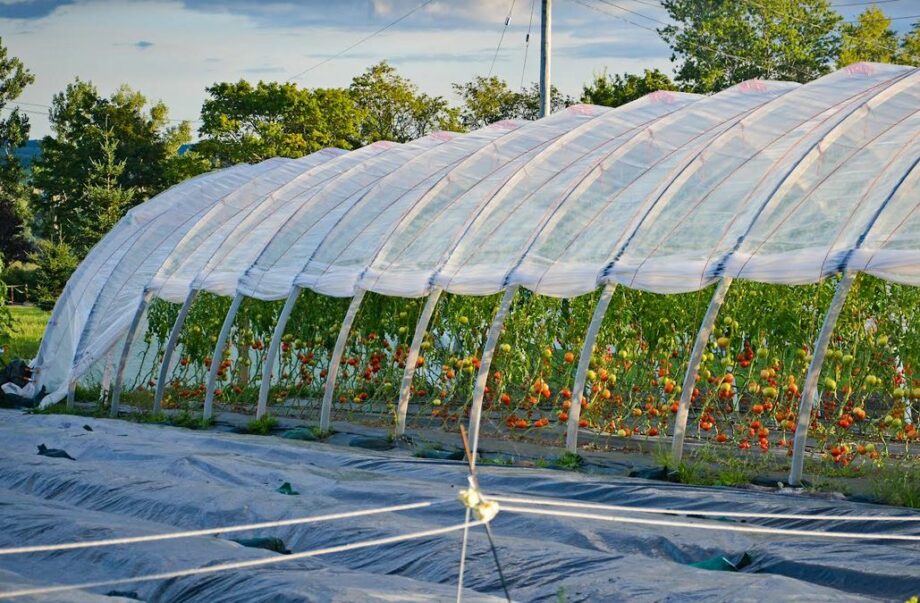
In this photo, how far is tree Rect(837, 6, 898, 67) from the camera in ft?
135

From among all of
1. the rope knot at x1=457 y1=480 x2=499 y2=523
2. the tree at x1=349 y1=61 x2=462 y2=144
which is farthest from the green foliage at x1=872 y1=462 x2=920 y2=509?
the tree at x1=349 y1=61 x2=462 y2=144

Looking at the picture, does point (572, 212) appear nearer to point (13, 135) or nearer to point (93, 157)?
point (93, 157)

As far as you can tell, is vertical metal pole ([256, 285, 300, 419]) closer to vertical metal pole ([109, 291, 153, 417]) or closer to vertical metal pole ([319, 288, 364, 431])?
A: vertical metal pole ([319, 288, 364, 431])

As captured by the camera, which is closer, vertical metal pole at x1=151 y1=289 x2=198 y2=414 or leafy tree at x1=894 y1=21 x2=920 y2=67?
vertical metal pole at x1=151 y1=289 x2=198 y2=414

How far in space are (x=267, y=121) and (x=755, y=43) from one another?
51.5 feet

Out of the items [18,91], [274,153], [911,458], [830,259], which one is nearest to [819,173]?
[830,259]

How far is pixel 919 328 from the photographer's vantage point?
9320 mm

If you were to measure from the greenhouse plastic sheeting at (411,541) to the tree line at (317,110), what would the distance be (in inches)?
1076

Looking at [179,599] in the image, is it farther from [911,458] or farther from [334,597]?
[911,458]

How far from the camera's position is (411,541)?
20.0ft

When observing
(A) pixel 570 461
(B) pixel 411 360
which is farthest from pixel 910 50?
(A) pixel 570 461

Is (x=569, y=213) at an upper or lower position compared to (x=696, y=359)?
upper

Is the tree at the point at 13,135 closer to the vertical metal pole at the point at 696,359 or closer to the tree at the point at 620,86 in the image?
the tree at the point at 620,86

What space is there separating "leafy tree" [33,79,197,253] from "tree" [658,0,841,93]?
16.6 m
